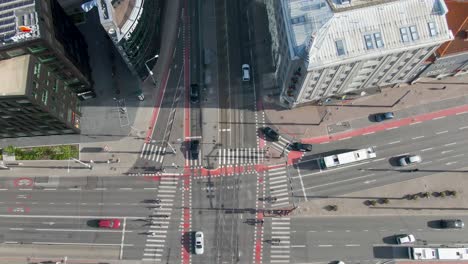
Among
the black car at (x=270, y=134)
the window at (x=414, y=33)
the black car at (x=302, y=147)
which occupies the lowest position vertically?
the black car at (x=302, y=147)

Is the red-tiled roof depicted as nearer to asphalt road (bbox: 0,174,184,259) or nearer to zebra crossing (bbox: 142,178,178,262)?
zebra crossing (bbox: 142,178,178,262)

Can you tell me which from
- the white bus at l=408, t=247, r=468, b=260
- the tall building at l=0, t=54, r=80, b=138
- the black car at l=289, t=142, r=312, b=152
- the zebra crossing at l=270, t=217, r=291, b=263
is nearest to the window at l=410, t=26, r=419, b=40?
the black car at l=289, t=142, r=312, b=152

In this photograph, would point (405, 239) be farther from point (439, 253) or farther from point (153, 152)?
point (153, 152)

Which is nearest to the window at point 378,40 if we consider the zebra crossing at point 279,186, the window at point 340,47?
the window at point 340,47

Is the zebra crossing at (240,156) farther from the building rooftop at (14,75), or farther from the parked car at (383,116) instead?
the building rooftop at (14,75)

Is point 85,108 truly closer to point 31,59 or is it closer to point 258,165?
point 31,59

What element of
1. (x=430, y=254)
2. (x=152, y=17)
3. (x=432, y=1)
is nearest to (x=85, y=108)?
(x=152, y=17)
